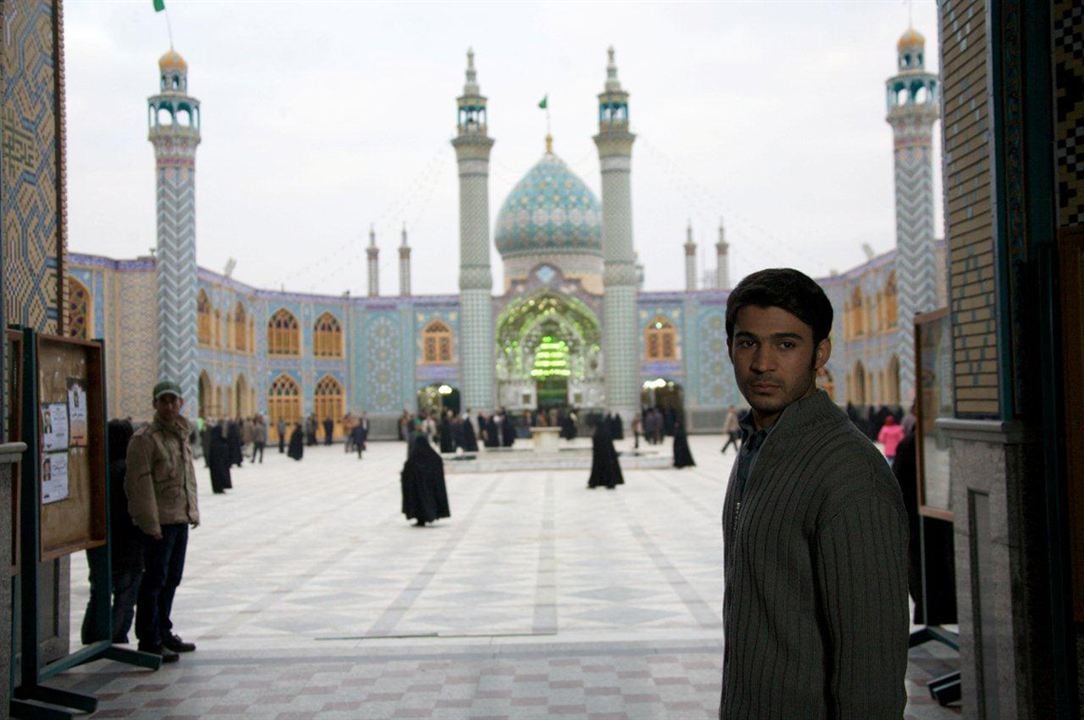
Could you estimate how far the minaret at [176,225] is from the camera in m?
21.4

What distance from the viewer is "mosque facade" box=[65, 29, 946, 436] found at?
70.2 ft

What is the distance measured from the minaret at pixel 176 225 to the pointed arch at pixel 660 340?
12.1 m

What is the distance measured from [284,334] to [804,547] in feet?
92.6

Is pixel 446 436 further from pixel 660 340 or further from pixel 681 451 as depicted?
pixel 660 340

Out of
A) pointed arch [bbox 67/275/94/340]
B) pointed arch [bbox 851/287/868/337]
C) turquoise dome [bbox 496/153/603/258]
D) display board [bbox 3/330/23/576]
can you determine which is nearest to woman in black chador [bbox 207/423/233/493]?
pointed arch [bbox 67/275/94/340]

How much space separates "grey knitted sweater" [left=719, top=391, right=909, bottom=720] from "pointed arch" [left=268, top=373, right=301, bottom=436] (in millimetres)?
27653

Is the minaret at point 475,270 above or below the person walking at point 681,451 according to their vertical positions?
above

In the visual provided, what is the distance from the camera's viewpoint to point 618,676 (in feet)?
14.7

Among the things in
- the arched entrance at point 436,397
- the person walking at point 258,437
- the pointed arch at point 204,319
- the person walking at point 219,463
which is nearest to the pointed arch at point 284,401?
the arched entrance at point 436,397

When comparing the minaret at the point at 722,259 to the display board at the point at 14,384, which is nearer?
the display board at the point at 14,384

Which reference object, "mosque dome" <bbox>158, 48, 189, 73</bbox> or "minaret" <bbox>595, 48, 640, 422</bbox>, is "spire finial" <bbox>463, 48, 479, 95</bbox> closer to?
"minaret" <bbox>595, 48, 640, 422</bbox>

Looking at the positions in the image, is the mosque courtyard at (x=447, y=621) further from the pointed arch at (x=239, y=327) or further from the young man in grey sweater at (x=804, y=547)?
the pointed arch at (x=239, y=327)

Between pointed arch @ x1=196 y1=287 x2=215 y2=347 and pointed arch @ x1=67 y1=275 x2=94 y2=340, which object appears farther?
pointed arch @ x1=196 y1=287 x2=215 y2=347

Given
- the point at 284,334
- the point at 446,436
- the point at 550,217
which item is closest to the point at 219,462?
the point at 446,436
